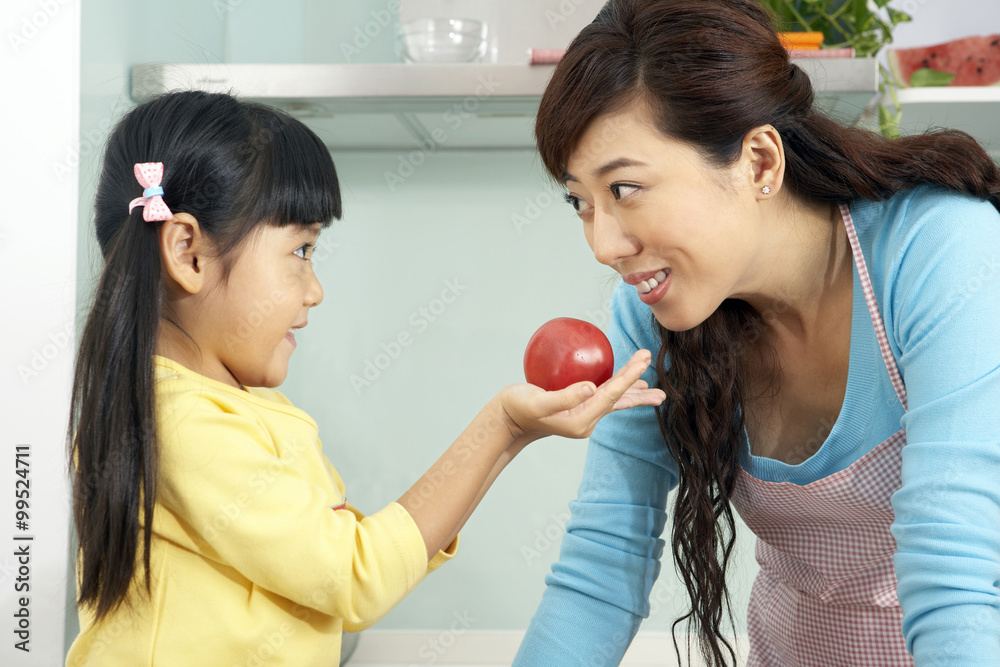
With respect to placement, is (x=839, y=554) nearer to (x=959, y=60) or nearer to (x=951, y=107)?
(x=951, y=107)

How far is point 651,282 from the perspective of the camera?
84 cm

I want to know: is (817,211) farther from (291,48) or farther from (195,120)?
(291,48)

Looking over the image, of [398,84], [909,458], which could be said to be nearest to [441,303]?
[398,84]

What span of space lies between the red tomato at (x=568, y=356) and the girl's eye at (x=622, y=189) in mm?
156

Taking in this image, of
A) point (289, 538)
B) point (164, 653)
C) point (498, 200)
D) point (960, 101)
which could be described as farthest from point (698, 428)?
point (498, 200)

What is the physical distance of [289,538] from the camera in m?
0.67

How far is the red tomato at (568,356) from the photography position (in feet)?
2.79

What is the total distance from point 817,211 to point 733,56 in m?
0.20

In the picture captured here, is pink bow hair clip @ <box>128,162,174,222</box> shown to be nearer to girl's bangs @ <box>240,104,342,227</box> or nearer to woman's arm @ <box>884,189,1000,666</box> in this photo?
girl's bangs @ <box>240,104,342,227</box>

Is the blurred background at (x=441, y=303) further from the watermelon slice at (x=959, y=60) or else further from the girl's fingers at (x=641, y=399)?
the girl's fingers at (x=641, y=399)

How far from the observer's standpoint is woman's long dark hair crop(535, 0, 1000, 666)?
2.54ft

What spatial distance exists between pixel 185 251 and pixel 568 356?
389 millimetres

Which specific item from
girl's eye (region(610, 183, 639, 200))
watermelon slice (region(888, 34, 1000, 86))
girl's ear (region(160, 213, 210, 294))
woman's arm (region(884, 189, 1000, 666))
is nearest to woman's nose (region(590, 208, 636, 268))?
girl's eye (region(610, 183, 639, 200))

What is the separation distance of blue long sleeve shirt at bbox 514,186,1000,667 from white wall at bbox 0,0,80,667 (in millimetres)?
649
